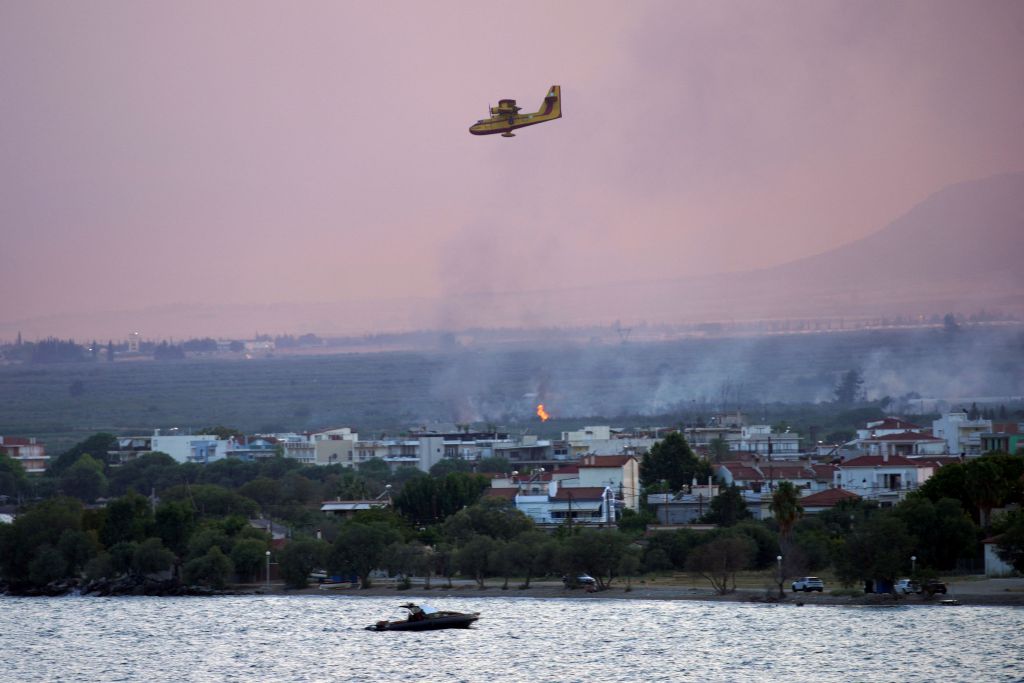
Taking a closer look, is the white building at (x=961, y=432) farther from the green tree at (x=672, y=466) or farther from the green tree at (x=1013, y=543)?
the green tree at (x=1013, y=543)

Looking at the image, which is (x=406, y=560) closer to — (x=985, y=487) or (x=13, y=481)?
(x=985, y=487)

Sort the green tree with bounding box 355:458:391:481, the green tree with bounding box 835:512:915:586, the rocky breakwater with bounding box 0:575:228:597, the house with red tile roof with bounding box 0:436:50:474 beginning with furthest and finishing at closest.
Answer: the house with red tile roof with bounding box 0:436:50:474 → the green tree with bounding box 355:458:391:481 → the rocky breakwater with bounding box 0:575:228:597 → the green tree with bounding box 835:512:915:586

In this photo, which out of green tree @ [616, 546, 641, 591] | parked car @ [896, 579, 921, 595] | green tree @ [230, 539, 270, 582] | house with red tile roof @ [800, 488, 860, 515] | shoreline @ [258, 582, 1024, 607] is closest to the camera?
shoreline @ [258, 582, 1024, 607]

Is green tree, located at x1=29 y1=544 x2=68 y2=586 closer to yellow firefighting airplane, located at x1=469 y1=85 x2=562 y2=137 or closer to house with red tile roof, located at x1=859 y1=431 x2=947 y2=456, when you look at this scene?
yellow firefighting airplane, located at x1=469 y1=85 x2=562 y2=137

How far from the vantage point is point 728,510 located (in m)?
74.2

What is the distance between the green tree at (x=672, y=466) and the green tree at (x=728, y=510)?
13.8 m

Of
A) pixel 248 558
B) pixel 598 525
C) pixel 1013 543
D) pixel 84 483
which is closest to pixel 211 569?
pixel 248 558

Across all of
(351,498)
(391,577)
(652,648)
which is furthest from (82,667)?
(351,498)

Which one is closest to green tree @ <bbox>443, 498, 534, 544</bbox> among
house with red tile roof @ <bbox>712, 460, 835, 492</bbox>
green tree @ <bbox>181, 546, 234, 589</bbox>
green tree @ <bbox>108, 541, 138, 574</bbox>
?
green tree @ <bbox>181, 546, 234, 589</bbox>

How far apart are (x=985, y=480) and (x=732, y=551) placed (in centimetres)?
1119

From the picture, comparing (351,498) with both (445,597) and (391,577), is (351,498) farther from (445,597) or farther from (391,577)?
(445,597)

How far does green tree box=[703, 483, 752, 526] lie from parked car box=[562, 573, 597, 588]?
12.5 m

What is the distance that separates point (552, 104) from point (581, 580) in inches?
1324

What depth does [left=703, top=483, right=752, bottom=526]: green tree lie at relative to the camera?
2916 inches
